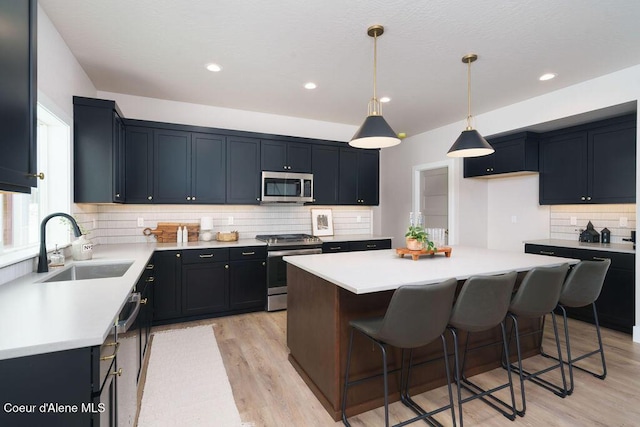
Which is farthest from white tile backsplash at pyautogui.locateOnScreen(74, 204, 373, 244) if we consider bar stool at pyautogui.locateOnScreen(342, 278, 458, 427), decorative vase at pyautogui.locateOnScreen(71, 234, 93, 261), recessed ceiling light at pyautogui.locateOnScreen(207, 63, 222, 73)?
bar stool at pyautogui.locateOnScreen(342, 278, 458, 427)

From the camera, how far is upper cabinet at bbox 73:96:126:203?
9.51ft

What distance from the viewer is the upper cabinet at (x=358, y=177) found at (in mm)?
4906

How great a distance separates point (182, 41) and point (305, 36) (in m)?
1.05

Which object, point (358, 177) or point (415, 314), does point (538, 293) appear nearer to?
point (415, 314)

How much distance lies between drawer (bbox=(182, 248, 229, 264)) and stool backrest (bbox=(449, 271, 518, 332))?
2.73m

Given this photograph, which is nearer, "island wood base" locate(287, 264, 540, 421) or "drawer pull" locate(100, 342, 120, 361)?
"drawer pull" locate(100, 342, 120, 361)

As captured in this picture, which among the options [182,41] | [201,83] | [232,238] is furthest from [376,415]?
[201,83]

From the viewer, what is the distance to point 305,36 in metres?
2.59

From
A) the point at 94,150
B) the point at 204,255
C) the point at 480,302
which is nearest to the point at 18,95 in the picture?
the point at 94,150

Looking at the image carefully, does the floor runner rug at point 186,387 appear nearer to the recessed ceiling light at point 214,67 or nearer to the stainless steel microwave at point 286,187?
the stainless steel microwave at point 286,187

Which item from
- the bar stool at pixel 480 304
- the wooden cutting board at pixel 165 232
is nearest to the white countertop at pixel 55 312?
the bar stool at pixel 480 304

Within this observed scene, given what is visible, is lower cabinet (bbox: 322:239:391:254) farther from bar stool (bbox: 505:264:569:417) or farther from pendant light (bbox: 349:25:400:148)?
bar stool (bbox: 505:264:569:417)

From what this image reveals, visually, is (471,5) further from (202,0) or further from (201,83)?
(201,83)

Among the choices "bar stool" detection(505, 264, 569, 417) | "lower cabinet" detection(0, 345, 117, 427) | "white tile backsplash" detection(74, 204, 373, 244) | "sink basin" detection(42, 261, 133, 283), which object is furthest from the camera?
"white tile backsplash" detection(74, 204, 373, 244)
